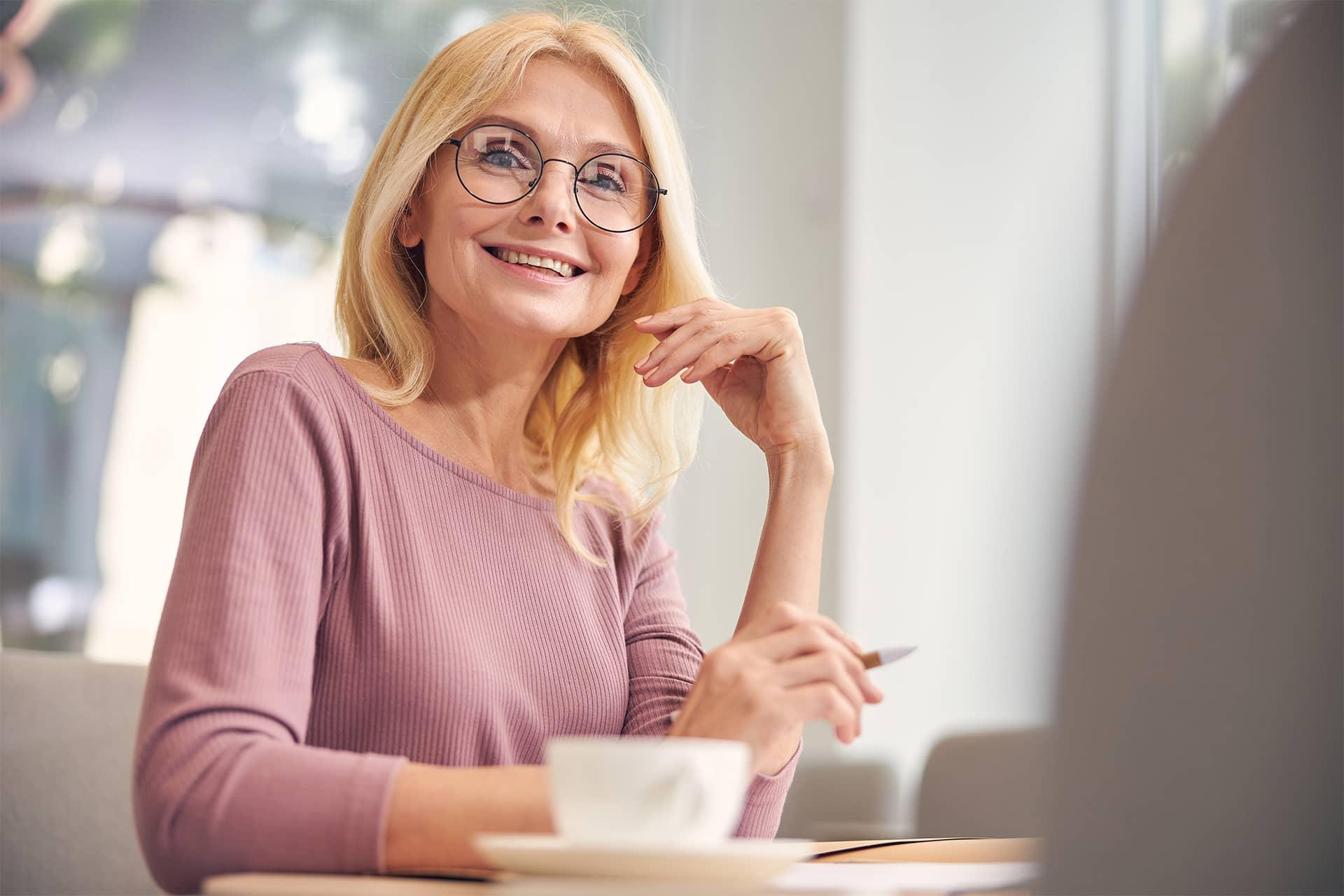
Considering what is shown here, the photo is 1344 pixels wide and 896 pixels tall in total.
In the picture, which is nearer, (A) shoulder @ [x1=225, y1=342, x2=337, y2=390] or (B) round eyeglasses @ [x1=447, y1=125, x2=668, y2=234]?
(A) shoulder @ [x1=225, y1=342, x2=337, y2=390]

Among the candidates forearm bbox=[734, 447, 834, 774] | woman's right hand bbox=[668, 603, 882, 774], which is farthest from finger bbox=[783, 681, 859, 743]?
forearm bbox=[734, 447, 834, 774]

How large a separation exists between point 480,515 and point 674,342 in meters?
0.26

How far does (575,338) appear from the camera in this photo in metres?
1.52

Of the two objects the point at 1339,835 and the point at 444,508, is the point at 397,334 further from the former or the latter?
the point at 1339,835

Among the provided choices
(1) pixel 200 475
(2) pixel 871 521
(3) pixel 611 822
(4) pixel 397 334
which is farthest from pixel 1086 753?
(2) pixel 871 521

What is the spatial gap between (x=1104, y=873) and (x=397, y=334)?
1.03 meters

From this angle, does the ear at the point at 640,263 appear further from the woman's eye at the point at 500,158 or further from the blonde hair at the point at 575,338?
the woman's eye at the point at 500,158

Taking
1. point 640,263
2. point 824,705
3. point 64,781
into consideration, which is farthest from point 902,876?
point 64,781

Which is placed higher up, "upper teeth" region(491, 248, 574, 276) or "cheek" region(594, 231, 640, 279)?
"cheek" region(594, 231, 640, 279)

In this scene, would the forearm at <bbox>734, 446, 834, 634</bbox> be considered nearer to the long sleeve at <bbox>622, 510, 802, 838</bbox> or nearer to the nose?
the long sleeve at <bbox>622, 510, 802, 838</bbox>

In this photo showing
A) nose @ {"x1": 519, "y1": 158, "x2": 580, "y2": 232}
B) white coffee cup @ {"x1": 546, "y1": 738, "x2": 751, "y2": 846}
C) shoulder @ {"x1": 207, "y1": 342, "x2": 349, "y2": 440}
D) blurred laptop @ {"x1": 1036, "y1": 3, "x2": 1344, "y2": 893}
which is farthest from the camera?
nose @ {"x1": 519, "y1": 158, "x2": 580, "y2": 232}

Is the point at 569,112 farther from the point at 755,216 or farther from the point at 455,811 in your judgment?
the point at 755,216

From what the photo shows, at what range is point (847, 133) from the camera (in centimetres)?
272

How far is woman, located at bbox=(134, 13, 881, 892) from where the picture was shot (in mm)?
753
